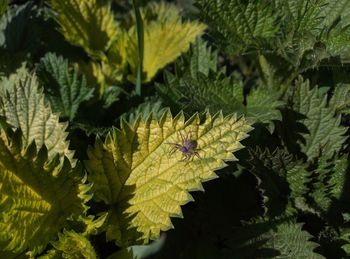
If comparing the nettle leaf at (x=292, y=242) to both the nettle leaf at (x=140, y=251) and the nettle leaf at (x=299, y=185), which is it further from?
the nettle leaf at (x=140, y=251)

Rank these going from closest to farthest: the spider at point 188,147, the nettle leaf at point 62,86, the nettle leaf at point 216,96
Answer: the spider at point 188,147 → the nettle leaf at point 216,96 → the nettle leaf at point 62,86

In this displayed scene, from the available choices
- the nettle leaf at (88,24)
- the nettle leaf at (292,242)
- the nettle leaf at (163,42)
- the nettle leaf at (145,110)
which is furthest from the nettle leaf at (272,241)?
the nettle leaf at (88,24)

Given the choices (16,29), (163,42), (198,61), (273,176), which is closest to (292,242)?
(273,176)

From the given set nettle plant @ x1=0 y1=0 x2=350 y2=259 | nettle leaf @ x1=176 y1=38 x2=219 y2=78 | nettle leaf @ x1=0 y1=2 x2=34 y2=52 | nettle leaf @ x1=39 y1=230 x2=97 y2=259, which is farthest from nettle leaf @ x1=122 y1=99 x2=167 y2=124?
nettle leaf @ x1=0 y1=2 x2=34 y2=52

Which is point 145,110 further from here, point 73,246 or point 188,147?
point 73,246

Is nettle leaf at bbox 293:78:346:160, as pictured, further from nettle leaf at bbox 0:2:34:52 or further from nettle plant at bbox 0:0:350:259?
nettle leaf at bbox 0:2:34:52

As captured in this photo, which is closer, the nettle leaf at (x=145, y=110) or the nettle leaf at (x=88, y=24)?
the nettle leaf at (x=145, y=110)

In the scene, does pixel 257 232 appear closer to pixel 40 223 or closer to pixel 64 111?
pixel 40 223
